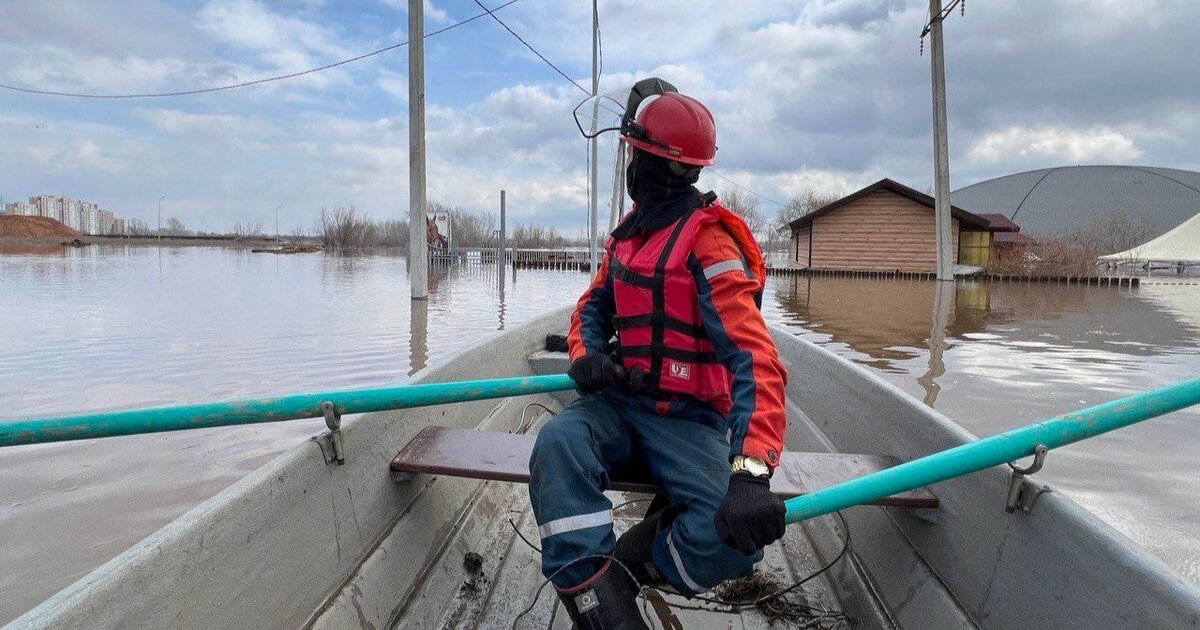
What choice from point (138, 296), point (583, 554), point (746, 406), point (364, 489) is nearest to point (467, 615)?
point (364, 489)

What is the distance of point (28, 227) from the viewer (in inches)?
2388

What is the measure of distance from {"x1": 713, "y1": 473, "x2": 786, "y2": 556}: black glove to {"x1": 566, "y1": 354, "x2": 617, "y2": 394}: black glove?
62 cm

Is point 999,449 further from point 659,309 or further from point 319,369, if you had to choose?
point 319,369

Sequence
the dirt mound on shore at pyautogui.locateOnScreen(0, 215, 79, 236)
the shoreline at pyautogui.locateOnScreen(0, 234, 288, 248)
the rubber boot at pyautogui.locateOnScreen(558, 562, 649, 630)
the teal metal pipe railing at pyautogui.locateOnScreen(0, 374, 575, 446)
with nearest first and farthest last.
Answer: the rubber boot at pyautogui.locateOnScreen(558, 562, 649, 630), the teal metal pipe railing at pyautogui.locateOnScreen(0, 374, 575, 446), the shoreline at pyautogui.locateOnScreen(0, 234, 288, 248), the dirt mound on shore at pyautogui.locateOnScreen(0, 215, 79, 236)

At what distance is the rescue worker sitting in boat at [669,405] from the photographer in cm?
163

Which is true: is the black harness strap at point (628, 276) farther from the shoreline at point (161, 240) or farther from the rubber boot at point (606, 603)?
the shoreline at point (161, 240)

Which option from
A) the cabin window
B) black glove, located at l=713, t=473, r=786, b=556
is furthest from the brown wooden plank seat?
the cabin window

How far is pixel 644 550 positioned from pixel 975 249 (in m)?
30.2

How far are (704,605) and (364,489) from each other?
3.92 feet

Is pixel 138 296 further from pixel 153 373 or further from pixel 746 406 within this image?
pixel 746 406

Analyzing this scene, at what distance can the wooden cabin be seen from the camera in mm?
25859

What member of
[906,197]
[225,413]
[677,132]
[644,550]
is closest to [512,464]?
[644,550]

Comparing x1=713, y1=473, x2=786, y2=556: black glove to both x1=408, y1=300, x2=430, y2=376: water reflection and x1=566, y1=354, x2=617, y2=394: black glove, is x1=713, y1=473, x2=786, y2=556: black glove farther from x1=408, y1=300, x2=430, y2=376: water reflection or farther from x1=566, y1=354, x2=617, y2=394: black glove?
x1=408, y1=300, x2=430, y2=376: water reflection

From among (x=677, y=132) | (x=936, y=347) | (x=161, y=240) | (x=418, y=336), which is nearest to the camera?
(x=677, y=132)
